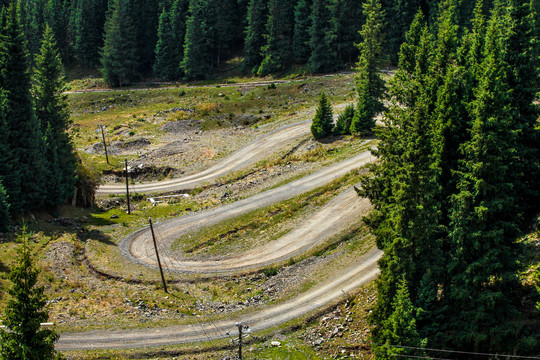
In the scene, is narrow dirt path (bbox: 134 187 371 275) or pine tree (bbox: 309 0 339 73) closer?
narrow dirt path (bbox: 134 187 371 275)

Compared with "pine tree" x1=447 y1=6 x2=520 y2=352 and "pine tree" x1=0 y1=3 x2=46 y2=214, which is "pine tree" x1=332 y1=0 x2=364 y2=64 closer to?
"pine tree" x1=0 y1=3 x2=46 y2=214

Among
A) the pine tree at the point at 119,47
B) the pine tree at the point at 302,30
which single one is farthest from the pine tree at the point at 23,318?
the pine tree at the point at 119,47

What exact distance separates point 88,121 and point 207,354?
74.1 m

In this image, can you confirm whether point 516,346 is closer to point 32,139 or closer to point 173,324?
point 173,324

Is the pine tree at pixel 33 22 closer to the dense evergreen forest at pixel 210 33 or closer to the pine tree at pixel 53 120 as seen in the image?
the dense evergreen forest at pixel 210 33

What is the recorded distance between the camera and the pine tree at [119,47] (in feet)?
379

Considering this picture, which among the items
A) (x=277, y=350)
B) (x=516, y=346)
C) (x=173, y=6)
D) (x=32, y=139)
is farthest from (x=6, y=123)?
(x=173, y=6)

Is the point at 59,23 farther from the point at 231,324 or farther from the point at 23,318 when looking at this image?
the point at 23,318

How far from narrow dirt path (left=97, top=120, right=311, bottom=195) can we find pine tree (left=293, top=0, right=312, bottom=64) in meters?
35.1

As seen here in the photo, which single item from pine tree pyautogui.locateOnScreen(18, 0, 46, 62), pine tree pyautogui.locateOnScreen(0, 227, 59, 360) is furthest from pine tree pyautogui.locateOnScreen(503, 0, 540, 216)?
pine tree pyautogui.locateOnScreen(18, 0, 46, 62)

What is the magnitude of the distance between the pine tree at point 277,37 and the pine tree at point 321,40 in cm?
708

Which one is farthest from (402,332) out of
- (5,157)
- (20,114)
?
(20,114)

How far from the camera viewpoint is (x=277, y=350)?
112ft

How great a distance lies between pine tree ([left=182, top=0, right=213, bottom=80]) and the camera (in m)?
111
